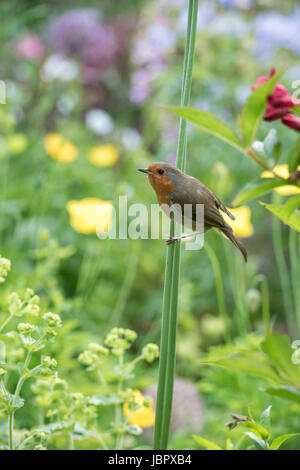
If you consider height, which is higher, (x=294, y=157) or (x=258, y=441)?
(x=294, y=157)

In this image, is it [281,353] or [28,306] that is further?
[28,306]

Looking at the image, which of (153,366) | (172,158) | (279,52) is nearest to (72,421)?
(153,366)

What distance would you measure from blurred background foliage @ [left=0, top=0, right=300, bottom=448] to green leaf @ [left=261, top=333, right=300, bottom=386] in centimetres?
59

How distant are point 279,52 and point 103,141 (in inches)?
51.1

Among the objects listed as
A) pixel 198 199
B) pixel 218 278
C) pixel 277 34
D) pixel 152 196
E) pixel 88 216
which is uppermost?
pixel 277 34

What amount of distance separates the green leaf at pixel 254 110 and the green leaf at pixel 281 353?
22cm

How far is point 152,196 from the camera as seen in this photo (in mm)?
2287

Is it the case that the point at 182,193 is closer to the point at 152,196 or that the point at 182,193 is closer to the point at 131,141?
the point at 152,196

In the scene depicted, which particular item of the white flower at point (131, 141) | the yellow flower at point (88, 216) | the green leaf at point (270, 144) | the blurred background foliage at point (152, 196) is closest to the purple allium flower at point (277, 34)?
the blurred background foliage at point (152, 196)

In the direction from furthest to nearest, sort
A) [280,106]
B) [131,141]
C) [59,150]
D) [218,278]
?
[131,141]
[59,150]
[218,278]
[280,106]

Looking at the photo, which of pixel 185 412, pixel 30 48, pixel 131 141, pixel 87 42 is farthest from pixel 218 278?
pixel 87 42

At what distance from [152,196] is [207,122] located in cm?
174

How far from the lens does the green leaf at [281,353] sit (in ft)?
1.53
